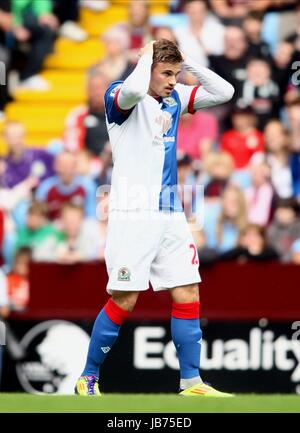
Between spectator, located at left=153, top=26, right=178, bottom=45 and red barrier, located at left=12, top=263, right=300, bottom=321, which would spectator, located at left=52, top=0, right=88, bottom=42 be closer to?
spectator, located at left=153, top=26, right=178, bottom=45

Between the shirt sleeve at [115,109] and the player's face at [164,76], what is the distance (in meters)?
0.21

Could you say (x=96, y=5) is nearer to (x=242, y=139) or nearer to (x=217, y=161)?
(x=242, y=139)

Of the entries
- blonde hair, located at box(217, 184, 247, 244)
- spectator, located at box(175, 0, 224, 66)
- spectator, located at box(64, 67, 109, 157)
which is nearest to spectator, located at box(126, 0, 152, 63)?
spectator, located at box(175, 0, 224, 66)

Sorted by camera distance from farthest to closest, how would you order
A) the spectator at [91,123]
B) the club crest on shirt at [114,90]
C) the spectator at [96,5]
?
1. the spectator at [96,5]
2. the spectator at [91,123]
3. the club crest on shirt at [114,90]

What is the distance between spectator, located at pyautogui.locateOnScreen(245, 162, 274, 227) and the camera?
42.3 ft

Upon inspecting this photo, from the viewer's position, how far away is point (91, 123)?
14.1 meters

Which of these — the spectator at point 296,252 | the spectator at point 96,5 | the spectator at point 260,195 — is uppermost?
the spectator at point 96,5

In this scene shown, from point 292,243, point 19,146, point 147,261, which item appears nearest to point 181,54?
point 147,261

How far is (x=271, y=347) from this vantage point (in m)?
10.4

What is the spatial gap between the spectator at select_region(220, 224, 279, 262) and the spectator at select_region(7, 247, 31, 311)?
6.47 feet

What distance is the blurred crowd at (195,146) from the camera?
41.1ft

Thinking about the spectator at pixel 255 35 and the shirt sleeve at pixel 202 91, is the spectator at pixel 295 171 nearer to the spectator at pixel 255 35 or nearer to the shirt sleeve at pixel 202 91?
the spectator at pixel 255 35

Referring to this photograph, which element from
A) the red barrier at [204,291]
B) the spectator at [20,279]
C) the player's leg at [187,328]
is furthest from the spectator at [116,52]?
the player's leg at [187,328]
